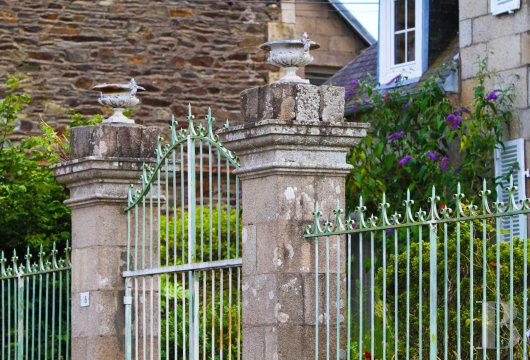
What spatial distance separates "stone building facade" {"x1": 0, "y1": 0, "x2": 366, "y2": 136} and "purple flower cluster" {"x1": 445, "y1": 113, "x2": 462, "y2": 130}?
4730 millimetres

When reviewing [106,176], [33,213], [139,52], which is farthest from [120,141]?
[139,52]

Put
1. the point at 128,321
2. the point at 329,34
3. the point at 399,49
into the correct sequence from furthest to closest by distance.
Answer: the point at 329,34
the point at 399,49
the point at 128,321

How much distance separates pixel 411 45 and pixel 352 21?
3.83m

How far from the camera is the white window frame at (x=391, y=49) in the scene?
14461mm

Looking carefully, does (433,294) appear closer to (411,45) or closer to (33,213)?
(33,213)

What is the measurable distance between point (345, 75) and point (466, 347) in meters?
8.64

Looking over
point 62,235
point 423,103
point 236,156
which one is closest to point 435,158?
point 423,103

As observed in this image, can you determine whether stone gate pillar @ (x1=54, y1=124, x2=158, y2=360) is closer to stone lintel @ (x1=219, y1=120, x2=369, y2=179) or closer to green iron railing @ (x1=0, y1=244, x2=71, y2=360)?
green iron railing @ (x1=0, y1=244, x2=71, y2=360)

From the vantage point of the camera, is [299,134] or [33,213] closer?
[299,134]

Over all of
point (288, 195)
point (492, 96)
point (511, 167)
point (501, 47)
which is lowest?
point (288, 195)

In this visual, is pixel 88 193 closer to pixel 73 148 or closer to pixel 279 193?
pixel 73 148

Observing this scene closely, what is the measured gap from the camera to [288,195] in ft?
24.0

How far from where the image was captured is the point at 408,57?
48.3 ft

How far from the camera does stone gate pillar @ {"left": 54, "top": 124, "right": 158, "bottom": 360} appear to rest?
919cm
